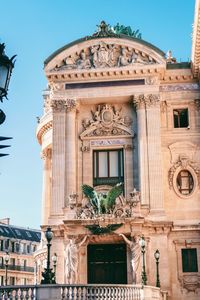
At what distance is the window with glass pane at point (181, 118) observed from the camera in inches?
1598

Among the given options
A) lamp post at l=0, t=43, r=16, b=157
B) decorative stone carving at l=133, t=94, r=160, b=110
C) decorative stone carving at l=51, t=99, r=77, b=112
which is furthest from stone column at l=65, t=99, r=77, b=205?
lamp post at l=0, t=43, r=16, b=157

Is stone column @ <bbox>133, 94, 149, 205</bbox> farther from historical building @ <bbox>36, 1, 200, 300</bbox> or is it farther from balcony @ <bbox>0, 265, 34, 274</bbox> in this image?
balcony @ <bbox>0, 265, 34, 274</bbox>

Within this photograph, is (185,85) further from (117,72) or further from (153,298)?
(153,298)

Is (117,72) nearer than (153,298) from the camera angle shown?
No

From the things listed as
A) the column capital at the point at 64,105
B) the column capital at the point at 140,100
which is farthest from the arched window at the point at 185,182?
the column capital at the point at 64,105

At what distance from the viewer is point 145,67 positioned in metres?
39.8

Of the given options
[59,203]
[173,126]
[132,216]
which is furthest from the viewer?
[173,126]

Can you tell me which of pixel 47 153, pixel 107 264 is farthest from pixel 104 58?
pixel 107 264

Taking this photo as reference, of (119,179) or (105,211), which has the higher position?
(119,179)

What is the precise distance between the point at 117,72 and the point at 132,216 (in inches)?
430

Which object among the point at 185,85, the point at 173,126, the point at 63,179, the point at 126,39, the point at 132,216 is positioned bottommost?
the point at 132,216

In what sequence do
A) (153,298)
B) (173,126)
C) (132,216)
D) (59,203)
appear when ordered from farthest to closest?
(173,126), (59,203), (132,216), (153,298)

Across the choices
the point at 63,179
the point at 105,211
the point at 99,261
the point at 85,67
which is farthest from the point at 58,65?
the point at 99,261

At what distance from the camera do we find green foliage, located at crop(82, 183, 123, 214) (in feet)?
118
